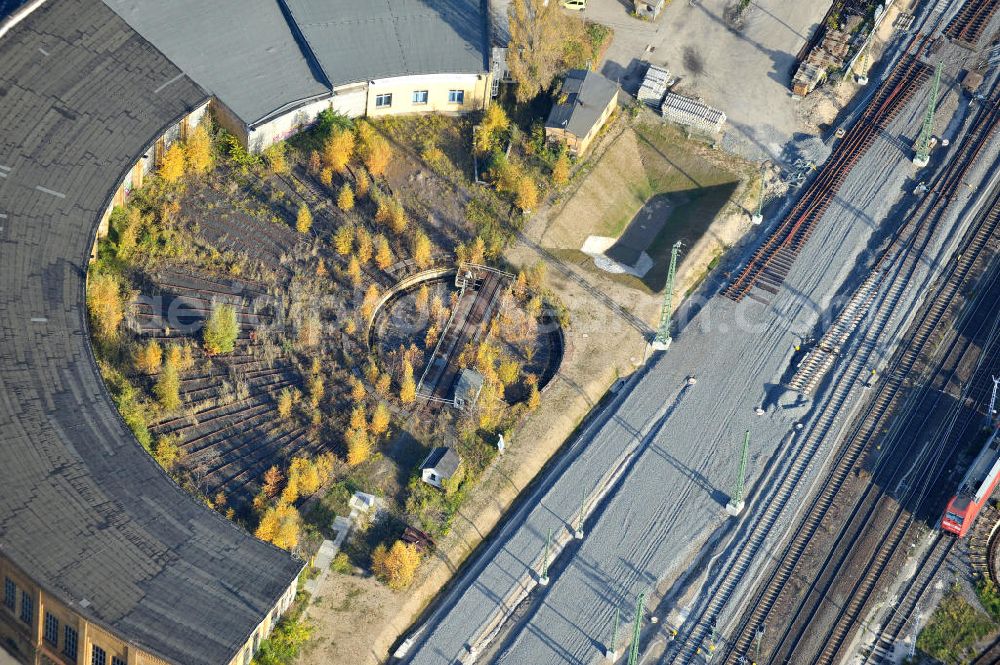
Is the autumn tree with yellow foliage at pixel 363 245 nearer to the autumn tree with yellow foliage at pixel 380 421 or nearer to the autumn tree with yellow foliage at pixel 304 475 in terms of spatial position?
the autumn tree with yellow foliage at pixel 380 421

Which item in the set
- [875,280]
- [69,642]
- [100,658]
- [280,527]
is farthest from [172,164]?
[875,280]

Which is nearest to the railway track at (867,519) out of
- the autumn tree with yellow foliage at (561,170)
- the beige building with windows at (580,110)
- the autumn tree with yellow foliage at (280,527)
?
the autumn tree with yellow foliage at (561,170)

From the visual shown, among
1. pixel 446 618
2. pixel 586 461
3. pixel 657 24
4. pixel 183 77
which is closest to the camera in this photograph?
pixel 446 618

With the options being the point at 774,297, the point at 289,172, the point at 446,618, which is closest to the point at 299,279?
the point at 289,172

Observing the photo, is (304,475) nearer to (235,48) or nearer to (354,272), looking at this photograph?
(354,272)

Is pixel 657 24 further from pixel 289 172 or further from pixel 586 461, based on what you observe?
pixel 586 461

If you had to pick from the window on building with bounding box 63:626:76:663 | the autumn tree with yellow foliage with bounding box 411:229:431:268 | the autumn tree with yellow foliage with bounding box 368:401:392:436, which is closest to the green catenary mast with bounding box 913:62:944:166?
the autumn tree with yellow foliage with bounding box 411:229:431:268
